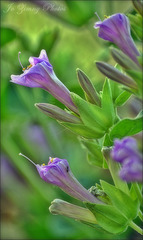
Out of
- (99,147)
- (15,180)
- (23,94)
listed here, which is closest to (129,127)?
(99,147)

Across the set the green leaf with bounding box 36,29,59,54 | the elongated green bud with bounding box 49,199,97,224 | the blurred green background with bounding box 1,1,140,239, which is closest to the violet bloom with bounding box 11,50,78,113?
the elongated green bud with bounding box 49,199,97,224

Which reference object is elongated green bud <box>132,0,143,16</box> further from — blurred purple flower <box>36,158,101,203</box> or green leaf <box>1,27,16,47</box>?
green leaf <box>1,27,16,47</box>

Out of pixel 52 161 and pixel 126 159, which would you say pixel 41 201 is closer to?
pixel 52 161

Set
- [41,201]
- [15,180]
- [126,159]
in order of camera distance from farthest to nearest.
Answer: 1. [15,180]
2. [41,201]
3. [126,159]

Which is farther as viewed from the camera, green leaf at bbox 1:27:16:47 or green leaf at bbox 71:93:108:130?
green leaf at bbox 1:27:16:47

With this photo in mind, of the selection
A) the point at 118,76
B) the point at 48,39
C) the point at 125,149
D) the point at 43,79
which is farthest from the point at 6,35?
the point at 125,149

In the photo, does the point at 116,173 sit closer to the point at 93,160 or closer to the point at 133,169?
the point at 93,160

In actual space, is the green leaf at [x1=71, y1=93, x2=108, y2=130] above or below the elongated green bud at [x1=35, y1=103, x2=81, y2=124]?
below
